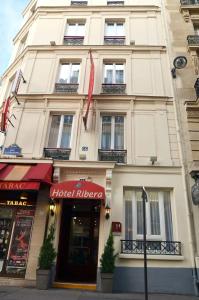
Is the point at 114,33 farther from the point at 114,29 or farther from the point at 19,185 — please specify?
the point at 19,185

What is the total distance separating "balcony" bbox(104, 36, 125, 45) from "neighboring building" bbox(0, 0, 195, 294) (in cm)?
5

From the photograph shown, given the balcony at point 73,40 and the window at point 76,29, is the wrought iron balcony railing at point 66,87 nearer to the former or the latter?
the balcony at point 73,40

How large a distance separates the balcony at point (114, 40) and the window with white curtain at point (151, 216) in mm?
8144

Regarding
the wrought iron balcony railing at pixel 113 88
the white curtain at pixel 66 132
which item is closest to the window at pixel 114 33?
the wrought iron balcony railing at pixel 113 88

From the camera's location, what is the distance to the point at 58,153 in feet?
32.6

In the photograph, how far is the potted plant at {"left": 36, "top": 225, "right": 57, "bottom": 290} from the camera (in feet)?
25.1

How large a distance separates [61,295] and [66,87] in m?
8.47

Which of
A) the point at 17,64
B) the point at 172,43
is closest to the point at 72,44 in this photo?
the point at 17,64

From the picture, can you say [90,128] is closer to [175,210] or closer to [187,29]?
[175,210]

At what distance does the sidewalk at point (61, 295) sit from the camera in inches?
260

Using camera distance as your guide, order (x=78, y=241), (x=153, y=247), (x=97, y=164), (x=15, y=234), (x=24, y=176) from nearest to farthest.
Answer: (x=153, y=247)
(x=24, y=176)
(x=15, y=234)
(x=97, y=164)
(x=78, y=241)

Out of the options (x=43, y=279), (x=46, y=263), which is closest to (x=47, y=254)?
(x=46, y=263)

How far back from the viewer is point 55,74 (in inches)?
465

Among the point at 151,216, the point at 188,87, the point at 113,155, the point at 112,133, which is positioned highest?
the point at 188,87
